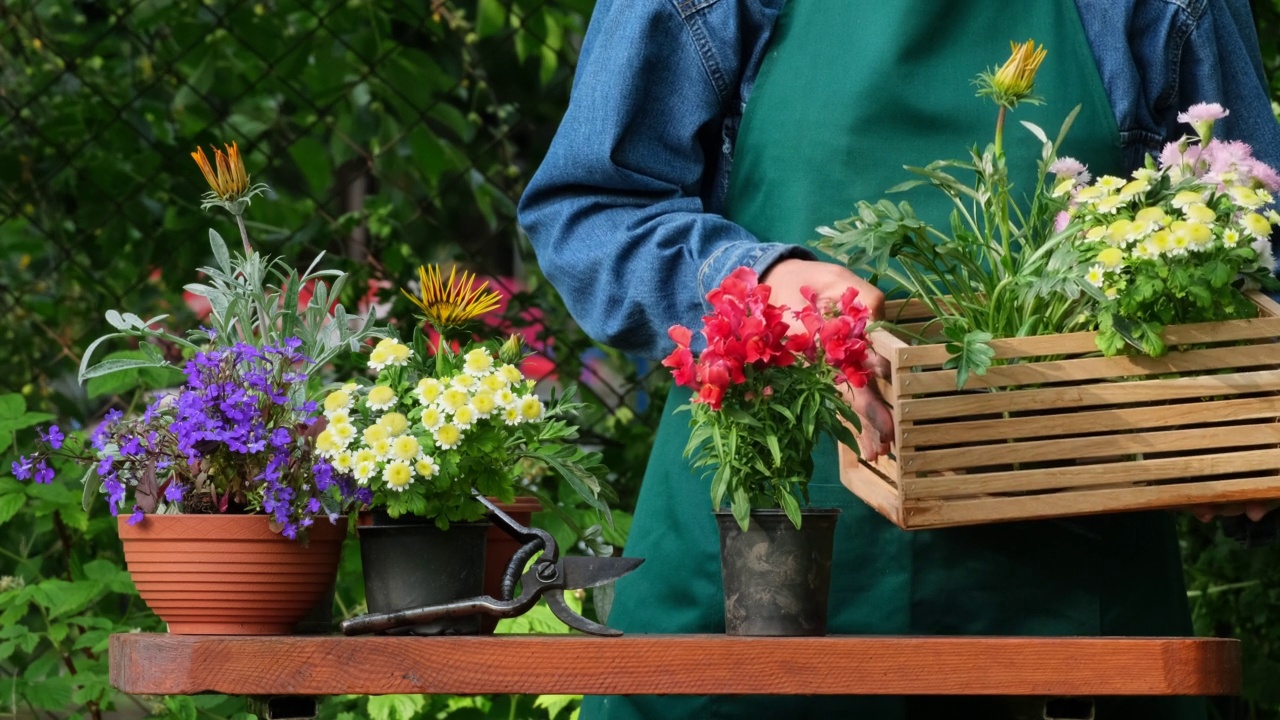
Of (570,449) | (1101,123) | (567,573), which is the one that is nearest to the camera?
(567,573)

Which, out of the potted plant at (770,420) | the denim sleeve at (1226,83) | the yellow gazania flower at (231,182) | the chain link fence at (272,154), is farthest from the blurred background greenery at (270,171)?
the potted plant at (770,420)

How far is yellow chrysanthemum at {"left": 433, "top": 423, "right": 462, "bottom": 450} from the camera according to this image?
1327mm

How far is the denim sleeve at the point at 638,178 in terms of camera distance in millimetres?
1525

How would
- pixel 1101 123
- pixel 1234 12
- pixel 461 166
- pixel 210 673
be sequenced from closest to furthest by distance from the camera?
pixel 210 673, pixel 1101 123, pixel 1234 12, pixel 461 166

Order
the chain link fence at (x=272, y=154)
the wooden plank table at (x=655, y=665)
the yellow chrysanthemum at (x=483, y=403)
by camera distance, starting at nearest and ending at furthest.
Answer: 1. the wooden plank table at (x=655, y=665)
2. the yellow chrysanthemum at (x=483, y=403)
3. the chain link fence at (x=272, y=154)

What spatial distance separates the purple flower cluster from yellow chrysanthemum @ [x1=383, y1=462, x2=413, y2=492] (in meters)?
0.06

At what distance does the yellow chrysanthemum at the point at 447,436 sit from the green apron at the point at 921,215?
1.29 ft

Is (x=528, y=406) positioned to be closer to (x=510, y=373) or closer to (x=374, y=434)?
(x=510, y=373)

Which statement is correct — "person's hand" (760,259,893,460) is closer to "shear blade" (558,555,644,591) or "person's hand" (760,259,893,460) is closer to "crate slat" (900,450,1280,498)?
"crate slat" (900,450,1280,498)

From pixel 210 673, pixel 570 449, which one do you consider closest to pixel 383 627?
pixel 210 673

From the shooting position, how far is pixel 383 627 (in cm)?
130

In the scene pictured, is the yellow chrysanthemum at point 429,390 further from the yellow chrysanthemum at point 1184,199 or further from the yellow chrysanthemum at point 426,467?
the yellow chrysanthemum at point 1184,199

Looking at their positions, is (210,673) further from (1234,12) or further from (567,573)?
(1234,12)

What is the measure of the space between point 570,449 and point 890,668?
1.27 ft
